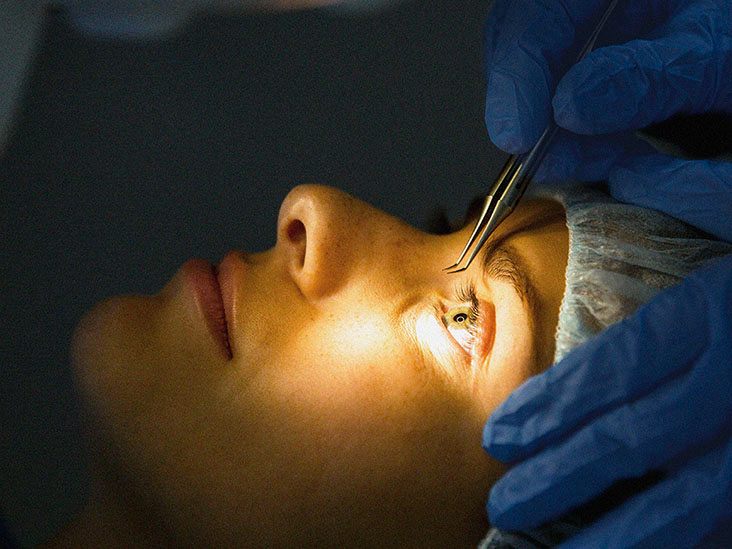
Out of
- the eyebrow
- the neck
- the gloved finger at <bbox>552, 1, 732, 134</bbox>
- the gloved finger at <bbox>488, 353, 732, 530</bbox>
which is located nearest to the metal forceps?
the eyebrow

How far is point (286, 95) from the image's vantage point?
0.97 m

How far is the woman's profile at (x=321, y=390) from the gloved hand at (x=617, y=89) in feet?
0.60

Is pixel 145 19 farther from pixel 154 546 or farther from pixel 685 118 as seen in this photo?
pixel 685 118

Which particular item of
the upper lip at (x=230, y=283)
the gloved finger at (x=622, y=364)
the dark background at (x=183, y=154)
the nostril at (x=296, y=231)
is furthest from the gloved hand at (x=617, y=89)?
the upper lip at (x=230, y=283)

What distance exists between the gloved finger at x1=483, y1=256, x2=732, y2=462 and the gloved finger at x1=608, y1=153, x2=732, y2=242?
8.1 inches

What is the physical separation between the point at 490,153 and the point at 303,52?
1.16 feet

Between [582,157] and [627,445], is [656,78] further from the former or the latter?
[627,445]

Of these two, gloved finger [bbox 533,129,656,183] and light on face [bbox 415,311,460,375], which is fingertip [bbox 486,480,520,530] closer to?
light on face [bbox 415,311,460,375]

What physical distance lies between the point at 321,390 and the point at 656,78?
32.1 inches

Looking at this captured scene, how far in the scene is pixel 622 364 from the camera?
0.89 metres

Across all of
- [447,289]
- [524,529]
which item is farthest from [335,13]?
[524,529]

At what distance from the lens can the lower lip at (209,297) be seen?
968 mm

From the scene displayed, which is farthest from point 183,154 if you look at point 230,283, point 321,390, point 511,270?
point 511,270

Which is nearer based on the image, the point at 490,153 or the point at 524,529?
the point at 524,529
